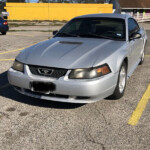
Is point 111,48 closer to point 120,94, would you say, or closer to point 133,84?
point 120,94

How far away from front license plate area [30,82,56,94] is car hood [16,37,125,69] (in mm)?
291

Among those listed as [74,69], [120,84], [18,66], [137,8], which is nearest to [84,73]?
[74,69]

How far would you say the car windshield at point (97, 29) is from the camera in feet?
14.8

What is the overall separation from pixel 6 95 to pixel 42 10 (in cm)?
3245

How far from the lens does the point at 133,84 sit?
16.0 ft

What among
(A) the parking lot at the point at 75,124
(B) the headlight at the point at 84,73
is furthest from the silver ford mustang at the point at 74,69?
(A) the parking lot at the point at 75,124

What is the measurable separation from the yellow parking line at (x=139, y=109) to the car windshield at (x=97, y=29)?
1.22 m

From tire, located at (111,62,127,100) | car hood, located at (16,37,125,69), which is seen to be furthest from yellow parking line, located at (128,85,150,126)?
car hood, located at (16,37,125,69)

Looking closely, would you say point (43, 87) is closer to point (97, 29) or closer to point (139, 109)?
point (139, 109)

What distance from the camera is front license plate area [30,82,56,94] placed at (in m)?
3.30

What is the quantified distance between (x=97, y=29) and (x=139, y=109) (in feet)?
6.32

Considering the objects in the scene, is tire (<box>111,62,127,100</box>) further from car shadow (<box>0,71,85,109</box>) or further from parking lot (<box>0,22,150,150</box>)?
car shadow (<box>0,71,85,109</box>)

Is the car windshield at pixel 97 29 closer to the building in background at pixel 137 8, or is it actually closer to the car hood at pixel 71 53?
the car hood at pixel 71 53

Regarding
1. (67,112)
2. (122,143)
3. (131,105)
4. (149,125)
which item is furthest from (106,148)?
(131,105)
